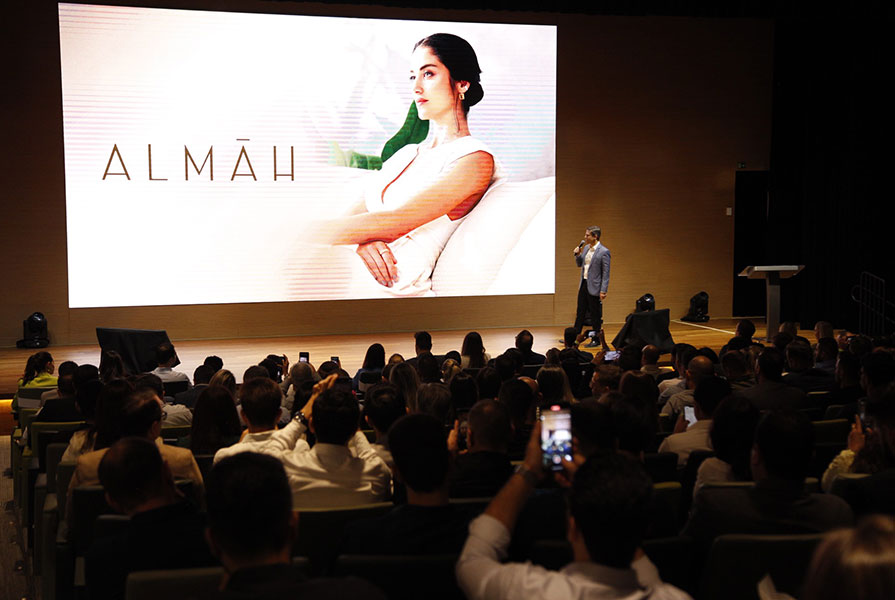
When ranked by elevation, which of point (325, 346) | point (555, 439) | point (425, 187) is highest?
point (425, 187)

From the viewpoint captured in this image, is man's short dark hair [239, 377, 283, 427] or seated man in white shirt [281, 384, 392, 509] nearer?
seated man in white shirt [281, 384, 392, 509]

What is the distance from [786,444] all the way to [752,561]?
1.39ft

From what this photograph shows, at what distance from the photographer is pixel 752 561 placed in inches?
84.0

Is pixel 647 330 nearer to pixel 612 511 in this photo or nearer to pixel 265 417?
pixel 265 417

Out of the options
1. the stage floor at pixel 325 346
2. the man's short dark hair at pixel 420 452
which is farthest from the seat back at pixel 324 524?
the stage floor at pixel 325 346

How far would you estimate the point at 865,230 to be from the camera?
38.2ft

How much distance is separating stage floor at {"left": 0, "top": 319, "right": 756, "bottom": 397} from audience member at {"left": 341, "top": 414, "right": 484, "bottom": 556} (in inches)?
254

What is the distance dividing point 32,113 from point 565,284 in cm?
690

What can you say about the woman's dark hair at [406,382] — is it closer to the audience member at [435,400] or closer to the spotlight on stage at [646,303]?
the audience member at [435,400]

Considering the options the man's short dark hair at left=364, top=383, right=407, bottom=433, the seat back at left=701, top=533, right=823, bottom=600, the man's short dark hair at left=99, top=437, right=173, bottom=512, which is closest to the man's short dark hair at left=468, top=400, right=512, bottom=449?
the man's short dark hair at left=364, top=383, right=407, bottom=433

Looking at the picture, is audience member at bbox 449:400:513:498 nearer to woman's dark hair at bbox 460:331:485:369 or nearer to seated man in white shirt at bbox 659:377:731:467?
seated man in white shirt at bbox 659:377:731:467

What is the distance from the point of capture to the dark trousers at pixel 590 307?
1020 cm

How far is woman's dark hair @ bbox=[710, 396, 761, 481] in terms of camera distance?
2.96 metres

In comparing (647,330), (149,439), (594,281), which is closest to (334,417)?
(149,439)
